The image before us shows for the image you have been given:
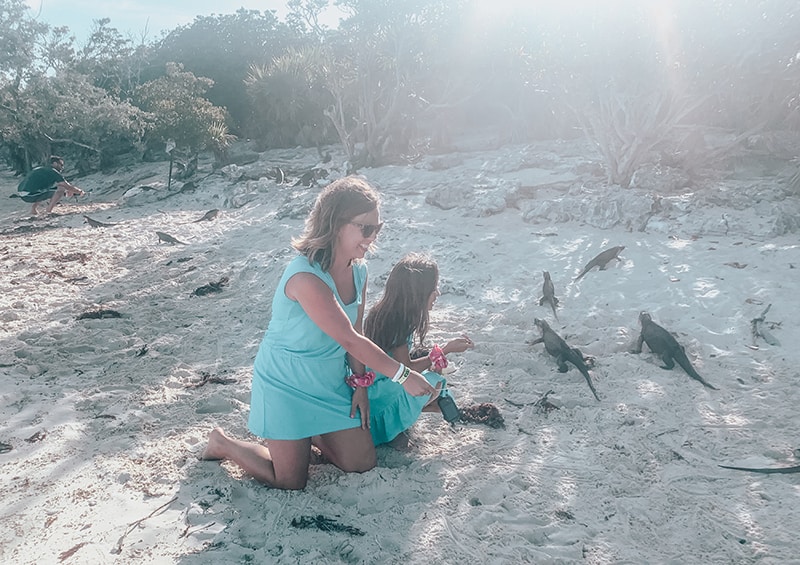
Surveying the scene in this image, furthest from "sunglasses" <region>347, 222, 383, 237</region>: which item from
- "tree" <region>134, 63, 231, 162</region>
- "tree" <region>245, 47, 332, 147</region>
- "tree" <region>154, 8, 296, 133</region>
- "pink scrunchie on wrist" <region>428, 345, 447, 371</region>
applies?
"tree" <region>154, 8, 296, 133</region>

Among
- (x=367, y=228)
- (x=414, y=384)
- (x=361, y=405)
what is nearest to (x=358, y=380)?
(x=361, y=405)

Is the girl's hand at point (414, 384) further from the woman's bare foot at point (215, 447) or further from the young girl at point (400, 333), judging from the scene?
the woman's bare foot at point (215, 447)

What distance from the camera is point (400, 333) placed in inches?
118

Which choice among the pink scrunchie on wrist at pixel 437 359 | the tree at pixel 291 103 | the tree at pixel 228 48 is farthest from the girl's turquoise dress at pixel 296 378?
the tree at pixel 228 48

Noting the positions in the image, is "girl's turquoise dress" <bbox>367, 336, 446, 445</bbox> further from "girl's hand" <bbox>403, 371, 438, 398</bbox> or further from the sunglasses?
the sunglasses

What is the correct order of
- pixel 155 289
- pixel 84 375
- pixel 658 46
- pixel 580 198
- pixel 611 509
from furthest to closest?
pixel 658 46, pixel 580 198, pixel 155 289, pixel 84 375, pixel 611 509

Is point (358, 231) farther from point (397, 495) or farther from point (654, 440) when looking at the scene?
point (654, 440)

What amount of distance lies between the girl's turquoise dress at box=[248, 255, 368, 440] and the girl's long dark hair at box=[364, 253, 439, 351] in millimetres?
365

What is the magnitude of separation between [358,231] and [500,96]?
1766cm

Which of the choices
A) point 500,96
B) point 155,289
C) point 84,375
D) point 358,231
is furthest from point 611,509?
point 500,96

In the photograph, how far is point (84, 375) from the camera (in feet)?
13.3

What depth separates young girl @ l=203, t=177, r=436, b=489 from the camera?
249 cm

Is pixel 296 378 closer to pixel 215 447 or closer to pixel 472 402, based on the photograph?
pixel 215 447

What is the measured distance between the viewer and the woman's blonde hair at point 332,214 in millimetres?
2537
